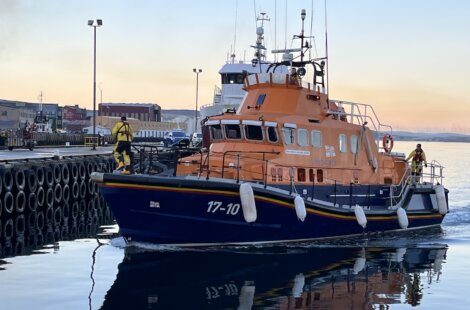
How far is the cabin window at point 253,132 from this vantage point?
17.8 meters

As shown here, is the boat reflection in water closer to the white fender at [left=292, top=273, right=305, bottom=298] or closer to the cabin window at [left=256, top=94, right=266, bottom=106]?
the white fender at [left=292, top=273, right=305, bottom=298]

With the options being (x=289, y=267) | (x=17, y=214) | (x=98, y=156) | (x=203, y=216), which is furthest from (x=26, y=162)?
(x=289, y=267)

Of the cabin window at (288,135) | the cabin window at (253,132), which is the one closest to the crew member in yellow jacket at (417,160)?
the cabin window at (288,135)

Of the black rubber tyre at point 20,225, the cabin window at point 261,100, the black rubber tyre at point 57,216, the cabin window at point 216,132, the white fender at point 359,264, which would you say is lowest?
the white fender at point 359,264

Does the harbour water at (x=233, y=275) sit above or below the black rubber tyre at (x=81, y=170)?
below

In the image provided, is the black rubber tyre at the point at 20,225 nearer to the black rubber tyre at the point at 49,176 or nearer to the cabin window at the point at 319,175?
the black rubber tyre at the point at 49,176

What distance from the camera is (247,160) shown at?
689 inches

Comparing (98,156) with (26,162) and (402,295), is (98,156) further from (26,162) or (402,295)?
(402,295)

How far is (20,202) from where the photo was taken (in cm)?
2488

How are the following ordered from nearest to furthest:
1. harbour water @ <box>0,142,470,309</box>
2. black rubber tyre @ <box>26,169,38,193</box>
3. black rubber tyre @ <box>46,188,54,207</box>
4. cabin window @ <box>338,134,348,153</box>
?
harbour water @ <box>0,142,470,309</box>, cabin window @ <box>338,134,348,153</box>, black rubber tyre @ <box>26,169,38,193</box>, black rubber tyre @ <box>46,188,54,207</box>

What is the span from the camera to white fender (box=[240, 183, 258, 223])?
15.6m

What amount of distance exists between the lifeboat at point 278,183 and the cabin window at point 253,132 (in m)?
0.03

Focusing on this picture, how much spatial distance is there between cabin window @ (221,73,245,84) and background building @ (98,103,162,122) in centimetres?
8953

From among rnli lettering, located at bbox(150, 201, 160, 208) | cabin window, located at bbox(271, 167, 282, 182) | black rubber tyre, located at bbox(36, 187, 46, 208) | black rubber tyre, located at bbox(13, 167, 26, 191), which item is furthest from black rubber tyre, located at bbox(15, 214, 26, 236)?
cabin window, located at bbox(271, 167, 282, 182)
